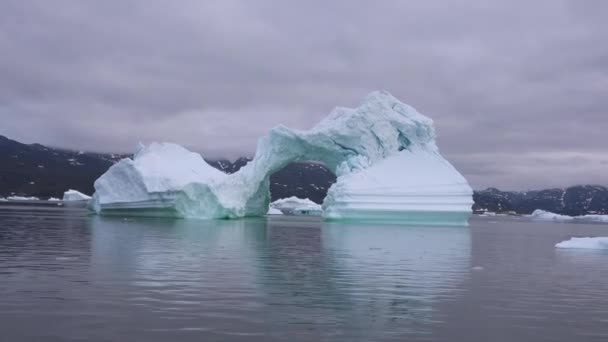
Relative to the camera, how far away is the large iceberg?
3556 centimetres

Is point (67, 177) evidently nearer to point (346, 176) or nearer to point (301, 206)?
point (301, 206)

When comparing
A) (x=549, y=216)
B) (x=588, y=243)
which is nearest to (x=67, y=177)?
(x=549, y=216)

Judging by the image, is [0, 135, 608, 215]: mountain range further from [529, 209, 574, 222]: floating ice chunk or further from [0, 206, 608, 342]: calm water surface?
[0, 206, 608, 342]: calm water surface

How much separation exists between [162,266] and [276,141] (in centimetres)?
2653

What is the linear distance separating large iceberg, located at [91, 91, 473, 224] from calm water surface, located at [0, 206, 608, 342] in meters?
17.5

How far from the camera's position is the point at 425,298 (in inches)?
394

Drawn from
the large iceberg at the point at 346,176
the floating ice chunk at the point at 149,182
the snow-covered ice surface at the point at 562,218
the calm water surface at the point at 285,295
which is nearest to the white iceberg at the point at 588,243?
the calm water surface at the point at 285,295

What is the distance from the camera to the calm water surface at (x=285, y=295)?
7180 millimetres

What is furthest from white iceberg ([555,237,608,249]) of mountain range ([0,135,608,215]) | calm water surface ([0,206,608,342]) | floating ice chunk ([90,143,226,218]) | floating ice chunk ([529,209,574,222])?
mountain range ([0,135,608,215])

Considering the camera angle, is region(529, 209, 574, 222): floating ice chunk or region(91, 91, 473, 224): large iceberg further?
region(529, 209, 574, 222): floating ice chunk

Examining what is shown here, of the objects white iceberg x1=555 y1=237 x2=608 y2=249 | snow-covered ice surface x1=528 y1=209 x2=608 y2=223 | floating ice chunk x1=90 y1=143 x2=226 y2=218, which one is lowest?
snow-covered ice surface x1=528 y1=209 x2=608 y2=223

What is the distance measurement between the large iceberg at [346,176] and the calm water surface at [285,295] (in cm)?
1752

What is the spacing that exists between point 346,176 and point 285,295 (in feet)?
92.1

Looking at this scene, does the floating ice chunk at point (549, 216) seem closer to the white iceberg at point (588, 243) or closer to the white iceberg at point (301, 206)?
the white iceberg at point (301, 206)
